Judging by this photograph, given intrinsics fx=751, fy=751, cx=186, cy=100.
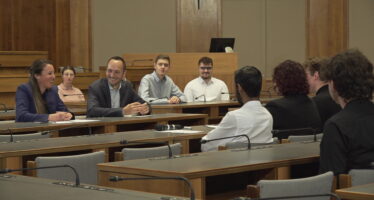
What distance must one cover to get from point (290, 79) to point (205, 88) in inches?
211

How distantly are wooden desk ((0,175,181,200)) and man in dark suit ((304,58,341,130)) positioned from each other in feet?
10.7

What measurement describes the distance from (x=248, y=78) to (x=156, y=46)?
9865 millimetres

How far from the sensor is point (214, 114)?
31.5 feet

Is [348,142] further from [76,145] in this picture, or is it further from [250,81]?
[76,145]

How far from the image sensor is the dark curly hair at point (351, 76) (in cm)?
382

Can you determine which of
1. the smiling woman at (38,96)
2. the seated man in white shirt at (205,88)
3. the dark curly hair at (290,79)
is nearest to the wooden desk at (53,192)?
the dark curly hair at (290,79)

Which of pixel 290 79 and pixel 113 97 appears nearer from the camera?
pixel 290 79

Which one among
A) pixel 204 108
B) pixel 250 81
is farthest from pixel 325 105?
pixel 204 108

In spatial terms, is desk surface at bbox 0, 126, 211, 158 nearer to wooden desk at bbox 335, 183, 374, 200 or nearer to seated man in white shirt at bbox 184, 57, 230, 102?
wooden desk at bbox 335, 183, 374, 200

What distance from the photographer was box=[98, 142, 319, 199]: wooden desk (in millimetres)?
3527

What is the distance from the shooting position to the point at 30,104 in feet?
23.1

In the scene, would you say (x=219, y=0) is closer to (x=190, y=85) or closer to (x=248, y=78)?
(x=190, y=85)

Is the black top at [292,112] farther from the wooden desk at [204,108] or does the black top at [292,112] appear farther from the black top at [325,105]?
the wooden desk at [204,108]

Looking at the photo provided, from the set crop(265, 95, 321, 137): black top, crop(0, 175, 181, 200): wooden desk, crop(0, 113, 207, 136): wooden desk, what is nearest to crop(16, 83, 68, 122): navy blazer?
crop(0, 113, 207, 136): wooden desk
